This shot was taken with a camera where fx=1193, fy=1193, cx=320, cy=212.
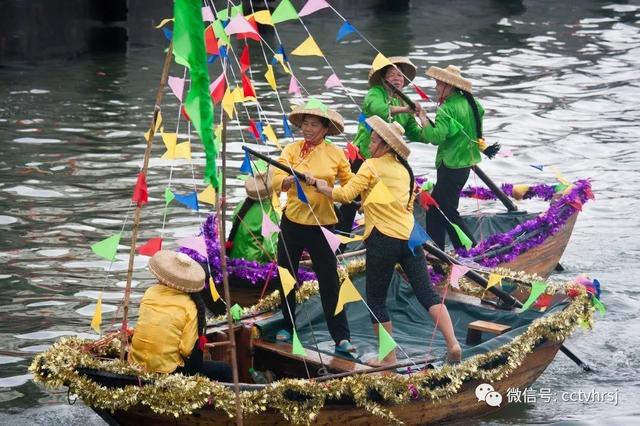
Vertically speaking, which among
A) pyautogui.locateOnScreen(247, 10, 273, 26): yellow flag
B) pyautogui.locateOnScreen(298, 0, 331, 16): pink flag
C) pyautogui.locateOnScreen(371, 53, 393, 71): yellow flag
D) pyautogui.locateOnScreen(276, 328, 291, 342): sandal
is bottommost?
pyautogui.locateOnScreen(276, 328, 291, 342): sandal

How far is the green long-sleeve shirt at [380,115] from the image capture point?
1097 centimetres

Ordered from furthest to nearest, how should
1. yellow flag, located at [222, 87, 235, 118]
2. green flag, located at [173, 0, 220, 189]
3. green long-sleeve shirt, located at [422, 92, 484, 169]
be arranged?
green long-sleeve shirt, located at [422, 92, 484, 169], yellow flag, located at [222, 87, 235, 118], green flag, located at [173, 0, 220, 189]

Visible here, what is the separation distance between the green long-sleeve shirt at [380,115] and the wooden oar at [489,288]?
1739 millimetres

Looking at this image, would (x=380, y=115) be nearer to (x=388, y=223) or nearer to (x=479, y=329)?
(x=388, y=223)

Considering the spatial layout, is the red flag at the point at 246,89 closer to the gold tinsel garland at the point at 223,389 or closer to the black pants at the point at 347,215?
the gold tinsel garland at the point at 223,389

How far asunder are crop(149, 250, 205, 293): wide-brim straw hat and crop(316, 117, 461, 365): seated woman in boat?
1.37 meters

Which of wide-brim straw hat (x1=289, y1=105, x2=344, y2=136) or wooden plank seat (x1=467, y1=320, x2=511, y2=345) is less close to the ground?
wide-brim straw hat (x1=289, y1=105, x2=344, y2=136)

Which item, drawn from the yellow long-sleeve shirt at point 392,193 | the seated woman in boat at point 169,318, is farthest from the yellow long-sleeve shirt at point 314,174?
the seated woman in boat at point 169,318

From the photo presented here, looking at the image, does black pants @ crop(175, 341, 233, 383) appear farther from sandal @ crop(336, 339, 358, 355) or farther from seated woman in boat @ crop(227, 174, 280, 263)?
seated woman in boat @ crop(227, 174, 280, 263)

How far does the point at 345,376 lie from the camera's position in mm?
8148

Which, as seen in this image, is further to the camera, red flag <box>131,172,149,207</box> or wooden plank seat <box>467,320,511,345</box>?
wooden plank seat <box>467,320,511,345</box>

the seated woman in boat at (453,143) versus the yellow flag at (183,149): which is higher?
the yellow flag at (183,149)

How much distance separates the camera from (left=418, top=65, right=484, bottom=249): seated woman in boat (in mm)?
11523

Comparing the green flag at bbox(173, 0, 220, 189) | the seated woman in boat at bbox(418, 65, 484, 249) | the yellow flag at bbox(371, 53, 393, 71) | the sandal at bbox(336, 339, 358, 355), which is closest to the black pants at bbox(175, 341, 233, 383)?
the sandal at bbox(336, 339, 358, 355)
